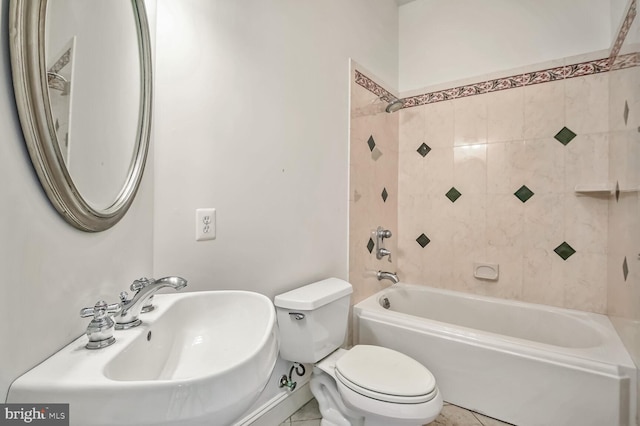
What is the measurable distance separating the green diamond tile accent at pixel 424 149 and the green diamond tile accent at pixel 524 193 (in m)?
0.70

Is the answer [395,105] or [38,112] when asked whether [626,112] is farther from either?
[38,112]

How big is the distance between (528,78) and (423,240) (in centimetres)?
135

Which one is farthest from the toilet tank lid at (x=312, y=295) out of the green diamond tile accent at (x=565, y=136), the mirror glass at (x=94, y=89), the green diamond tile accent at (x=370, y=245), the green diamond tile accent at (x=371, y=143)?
the green diamond tile accent at (x=565, y=136)

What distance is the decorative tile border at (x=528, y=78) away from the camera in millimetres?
1493

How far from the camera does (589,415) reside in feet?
4.21

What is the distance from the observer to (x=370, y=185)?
2.16 meters

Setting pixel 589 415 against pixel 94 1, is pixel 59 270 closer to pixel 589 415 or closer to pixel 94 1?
pixel 94 1

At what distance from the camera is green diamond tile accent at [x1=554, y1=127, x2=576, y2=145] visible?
1.89 m

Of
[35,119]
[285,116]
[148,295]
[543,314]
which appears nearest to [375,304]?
[543,314]

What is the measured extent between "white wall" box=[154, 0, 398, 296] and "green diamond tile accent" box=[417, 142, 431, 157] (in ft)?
2.77

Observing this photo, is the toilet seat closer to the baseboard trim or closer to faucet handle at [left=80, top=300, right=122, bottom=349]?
the baseboard trim

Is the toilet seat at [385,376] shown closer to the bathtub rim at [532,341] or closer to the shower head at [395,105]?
the bathtub rim at [532,341]

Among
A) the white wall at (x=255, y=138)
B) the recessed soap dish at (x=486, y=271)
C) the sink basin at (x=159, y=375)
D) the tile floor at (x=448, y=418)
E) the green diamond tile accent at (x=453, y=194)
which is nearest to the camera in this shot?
the sink basin at (x=159, y=375)

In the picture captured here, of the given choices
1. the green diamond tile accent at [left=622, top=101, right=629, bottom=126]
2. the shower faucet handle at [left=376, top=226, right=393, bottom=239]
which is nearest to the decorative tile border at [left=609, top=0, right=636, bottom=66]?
the green diamond tile accent at [left=622, top=101, right=629, bottom=126]
